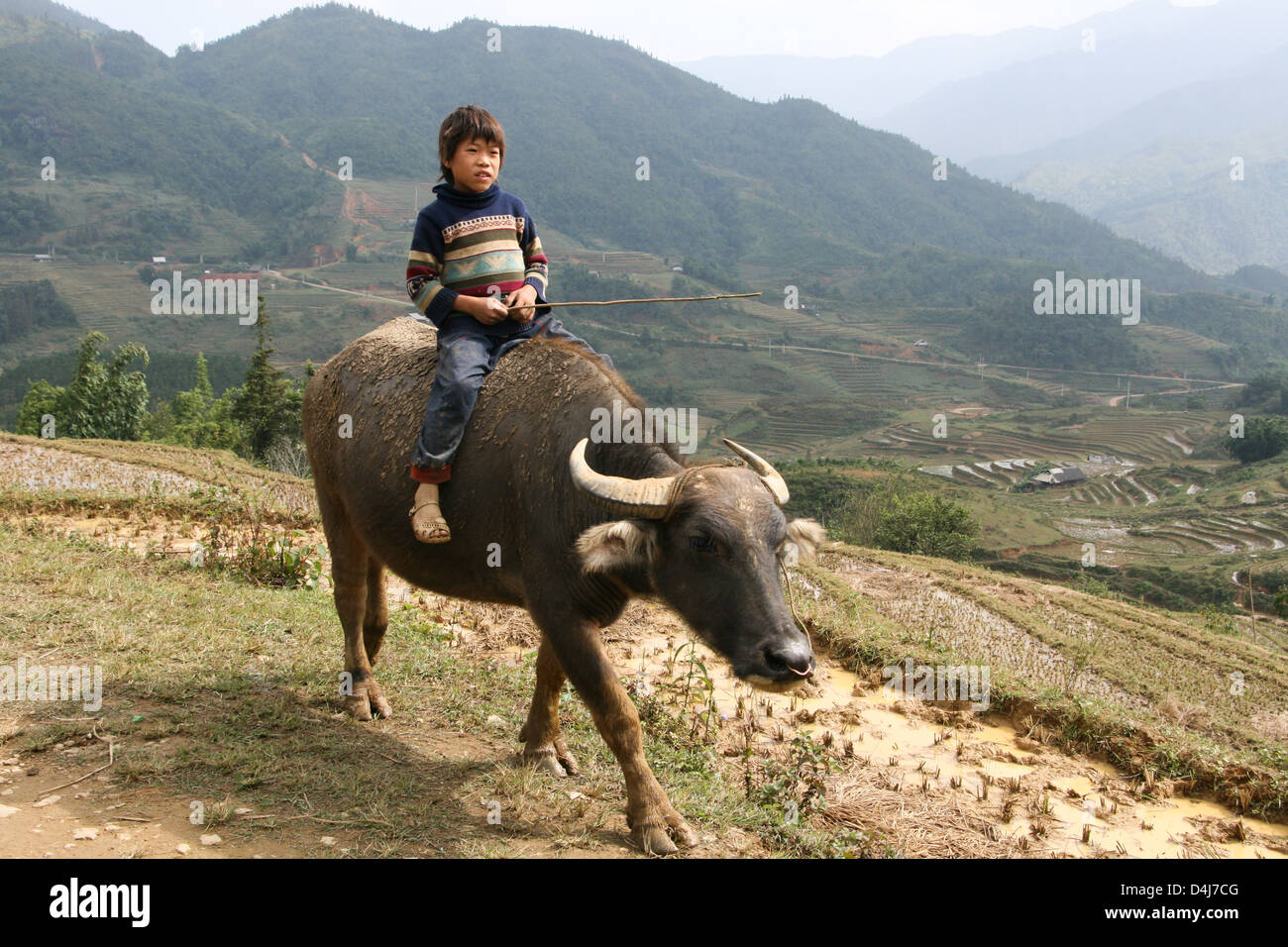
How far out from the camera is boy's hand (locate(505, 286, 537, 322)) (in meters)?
4.42

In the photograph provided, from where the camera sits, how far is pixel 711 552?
3.49 m

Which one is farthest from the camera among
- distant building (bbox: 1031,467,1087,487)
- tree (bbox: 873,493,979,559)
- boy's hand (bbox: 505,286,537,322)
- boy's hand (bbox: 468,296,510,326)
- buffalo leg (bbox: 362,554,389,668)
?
distant building (bbox: 1031,467,1087,487)

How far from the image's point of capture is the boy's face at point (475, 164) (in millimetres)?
4285

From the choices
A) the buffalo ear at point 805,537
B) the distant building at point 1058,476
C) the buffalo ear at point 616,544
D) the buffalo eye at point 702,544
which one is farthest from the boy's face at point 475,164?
the distant building at point 1058,476

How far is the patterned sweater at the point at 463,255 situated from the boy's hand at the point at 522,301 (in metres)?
0.04

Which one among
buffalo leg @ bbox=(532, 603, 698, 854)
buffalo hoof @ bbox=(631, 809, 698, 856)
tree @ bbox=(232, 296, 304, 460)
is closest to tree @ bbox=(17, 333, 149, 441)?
tree @ bbox=(232, 296, 304, 460)

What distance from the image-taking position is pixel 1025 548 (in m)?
42.7

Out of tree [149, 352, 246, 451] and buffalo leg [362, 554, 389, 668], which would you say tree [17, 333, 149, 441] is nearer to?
tree [149, 352, 246, 451]

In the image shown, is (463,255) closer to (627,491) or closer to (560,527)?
(560,527)

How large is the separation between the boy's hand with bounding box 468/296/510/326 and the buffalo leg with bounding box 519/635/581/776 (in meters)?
1.69

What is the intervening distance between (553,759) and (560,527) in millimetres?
1405

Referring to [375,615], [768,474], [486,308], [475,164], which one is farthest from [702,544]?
[375,615]

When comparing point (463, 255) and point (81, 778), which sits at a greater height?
point (463, 255)

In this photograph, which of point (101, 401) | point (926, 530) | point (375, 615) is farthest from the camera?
point (926, 530)
